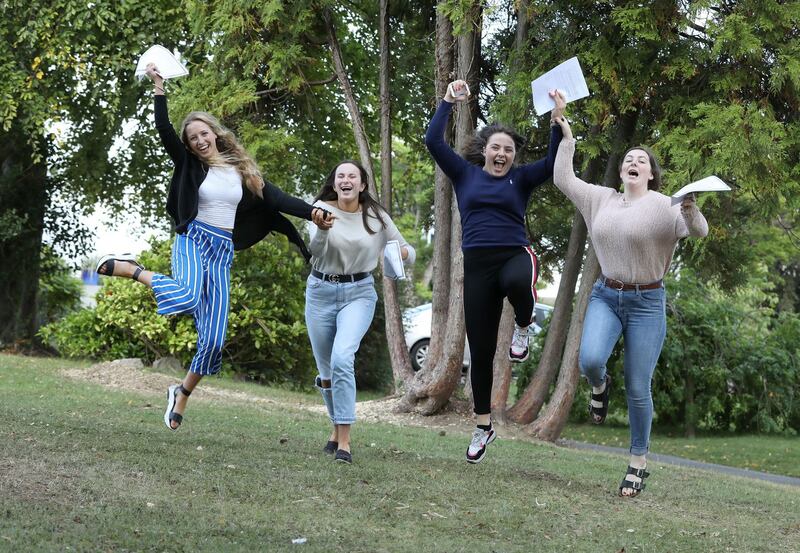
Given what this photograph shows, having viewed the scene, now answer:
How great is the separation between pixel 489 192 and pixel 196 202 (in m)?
1.88

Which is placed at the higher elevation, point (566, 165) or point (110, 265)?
point (566, 165)

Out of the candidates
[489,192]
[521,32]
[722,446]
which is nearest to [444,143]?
[489,192]

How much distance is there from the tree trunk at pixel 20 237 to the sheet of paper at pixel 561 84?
13198 millimetres

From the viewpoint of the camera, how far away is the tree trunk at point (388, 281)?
1289cm

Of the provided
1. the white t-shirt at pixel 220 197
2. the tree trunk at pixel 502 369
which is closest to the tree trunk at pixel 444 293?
the tree trunk at pixel 502 369

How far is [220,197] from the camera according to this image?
6715 mm

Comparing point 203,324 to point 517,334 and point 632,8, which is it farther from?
point 632,8

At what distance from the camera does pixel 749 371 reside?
51.3ft

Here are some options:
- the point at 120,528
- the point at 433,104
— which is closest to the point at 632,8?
the point at 433,104

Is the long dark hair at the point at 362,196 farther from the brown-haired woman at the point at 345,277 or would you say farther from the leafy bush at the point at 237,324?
the leafy bush at the point at 237,324

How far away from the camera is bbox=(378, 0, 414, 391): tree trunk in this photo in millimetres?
12891

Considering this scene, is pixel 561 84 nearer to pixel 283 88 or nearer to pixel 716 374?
pixel 283 88

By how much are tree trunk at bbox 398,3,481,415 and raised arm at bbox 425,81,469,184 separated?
4.96 meters

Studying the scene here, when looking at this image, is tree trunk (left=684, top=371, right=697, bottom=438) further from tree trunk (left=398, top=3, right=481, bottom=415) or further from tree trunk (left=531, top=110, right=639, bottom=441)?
tree trunk (left=398, top=3, right=481, bottom=415)
